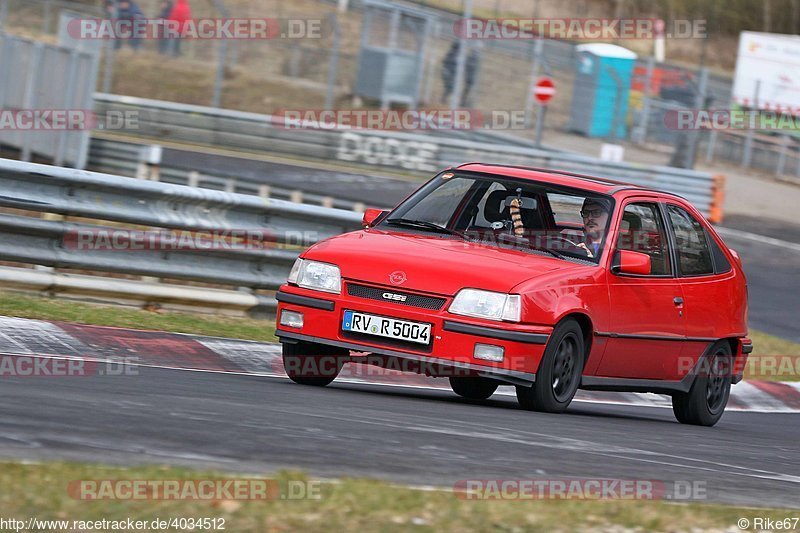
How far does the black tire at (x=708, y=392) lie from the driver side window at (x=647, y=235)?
0.86m

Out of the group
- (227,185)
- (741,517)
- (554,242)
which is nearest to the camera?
(741,517)

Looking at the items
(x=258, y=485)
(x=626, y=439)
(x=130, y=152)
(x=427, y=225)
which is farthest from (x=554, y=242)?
(x=130, y=152)

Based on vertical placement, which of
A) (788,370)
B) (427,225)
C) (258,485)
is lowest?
(788,370)

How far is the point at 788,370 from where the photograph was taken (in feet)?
44.2

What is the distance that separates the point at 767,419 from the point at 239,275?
4350 mm

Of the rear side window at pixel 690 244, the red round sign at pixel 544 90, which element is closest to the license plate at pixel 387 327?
the rear side window at pixel 690 244

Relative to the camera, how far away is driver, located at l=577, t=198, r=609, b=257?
8.66 meters

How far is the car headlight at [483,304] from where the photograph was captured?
7746 millimetres

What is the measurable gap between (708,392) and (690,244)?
1076 mm

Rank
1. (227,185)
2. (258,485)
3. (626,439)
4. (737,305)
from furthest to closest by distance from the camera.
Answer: (227,185) → (737,305) → (626,439) → (258,485)

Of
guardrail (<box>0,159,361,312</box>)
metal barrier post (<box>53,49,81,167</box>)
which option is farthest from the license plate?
metal barrier post (<box>53,49,81,167</box>)

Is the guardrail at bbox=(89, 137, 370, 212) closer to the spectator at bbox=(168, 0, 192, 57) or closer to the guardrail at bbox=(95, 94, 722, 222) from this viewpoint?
the guardrail at bbox=(95, 94, 722, 222)

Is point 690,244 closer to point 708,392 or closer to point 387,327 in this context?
point 708,392

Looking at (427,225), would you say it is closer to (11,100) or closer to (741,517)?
(741,517)
